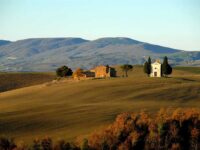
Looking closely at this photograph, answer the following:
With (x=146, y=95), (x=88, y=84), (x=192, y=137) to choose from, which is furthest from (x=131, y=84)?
(x=192, y=137)

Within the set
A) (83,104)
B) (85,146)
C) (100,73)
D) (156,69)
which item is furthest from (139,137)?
(100,73)

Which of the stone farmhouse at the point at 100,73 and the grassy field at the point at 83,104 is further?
the stone farmhouse at the point at 100,73

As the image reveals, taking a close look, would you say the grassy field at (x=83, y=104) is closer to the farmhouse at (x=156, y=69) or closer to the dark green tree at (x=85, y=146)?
the dark green tree at (x=85, y=146)

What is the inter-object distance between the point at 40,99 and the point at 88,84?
19785 mm

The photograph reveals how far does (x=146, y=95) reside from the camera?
117 m

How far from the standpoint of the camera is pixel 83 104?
105438 mm

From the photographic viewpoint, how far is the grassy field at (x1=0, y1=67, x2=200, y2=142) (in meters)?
82.2

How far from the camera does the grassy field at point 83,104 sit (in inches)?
Answer: 3236

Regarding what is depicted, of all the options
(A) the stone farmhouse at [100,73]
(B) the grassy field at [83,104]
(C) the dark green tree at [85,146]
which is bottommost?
(C) the dark green tree at [85,146]

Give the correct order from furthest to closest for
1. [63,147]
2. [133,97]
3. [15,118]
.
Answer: [133,97] → [15,118] → [63,147]

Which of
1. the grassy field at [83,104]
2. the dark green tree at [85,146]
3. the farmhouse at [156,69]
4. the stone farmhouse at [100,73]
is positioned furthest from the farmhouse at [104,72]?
the dark green tree at [85,146]

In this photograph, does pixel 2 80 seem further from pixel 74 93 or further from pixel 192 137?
pixel 192 137

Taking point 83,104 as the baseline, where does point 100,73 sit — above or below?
above

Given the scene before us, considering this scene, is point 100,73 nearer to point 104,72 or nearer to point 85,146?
point 104,72
